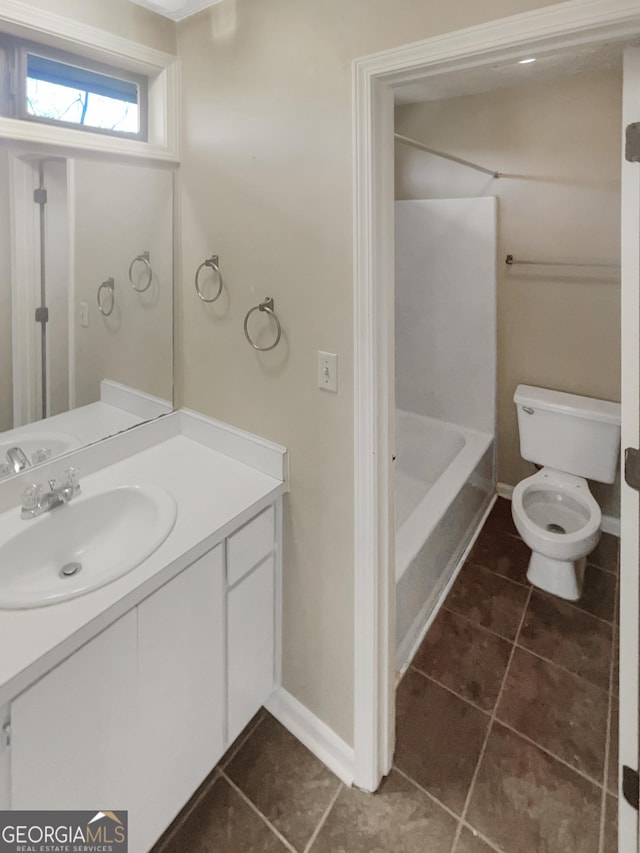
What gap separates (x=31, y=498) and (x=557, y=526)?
2.38 m

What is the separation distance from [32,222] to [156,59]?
69 cm

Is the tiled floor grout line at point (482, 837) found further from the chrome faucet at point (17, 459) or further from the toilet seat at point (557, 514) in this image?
the chrome faucet at point (17, 459)

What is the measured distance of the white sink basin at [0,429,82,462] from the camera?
141 centimetres

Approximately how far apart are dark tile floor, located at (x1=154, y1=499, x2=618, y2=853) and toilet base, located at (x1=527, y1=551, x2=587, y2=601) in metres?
0.16

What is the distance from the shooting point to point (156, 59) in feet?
5.06

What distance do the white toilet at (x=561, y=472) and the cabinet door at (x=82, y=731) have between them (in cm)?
184

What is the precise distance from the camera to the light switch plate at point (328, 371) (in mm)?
1364

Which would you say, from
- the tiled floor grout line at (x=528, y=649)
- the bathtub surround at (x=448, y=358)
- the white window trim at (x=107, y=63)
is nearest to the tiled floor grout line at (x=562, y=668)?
the tiled floor grout line at (x=528, y=649)

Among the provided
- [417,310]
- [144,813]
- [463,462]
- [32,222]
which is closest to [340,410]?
[32,222]

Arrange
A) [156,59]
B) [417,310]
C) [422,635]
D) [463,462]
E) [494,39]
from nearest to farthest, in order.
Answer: [494,39], [156,59], [422,635], [463,462], [417,310]

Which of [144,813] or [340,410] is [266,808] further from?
[340,410]

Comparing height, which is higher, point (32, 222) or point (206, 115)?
point (206, 115)

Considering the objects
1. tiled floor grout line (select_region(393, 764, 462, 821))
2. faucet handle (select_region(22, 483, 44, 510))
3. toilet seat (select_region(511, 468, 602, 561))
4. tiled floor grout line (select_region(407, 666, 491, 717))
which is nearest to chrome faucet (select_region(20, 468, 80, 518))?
faucet handle (select_region(22, 483, 44, 510))

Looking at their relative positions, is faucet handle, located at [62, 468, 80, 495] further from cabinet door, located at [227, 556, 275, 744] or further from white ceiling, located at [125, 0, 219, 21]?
white ceiling, located at [125, 0, 219, 21]
